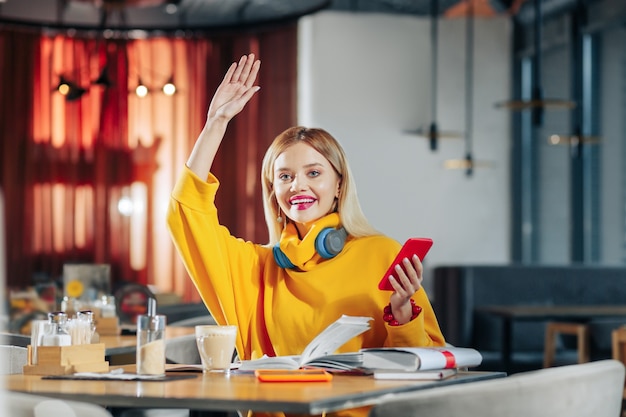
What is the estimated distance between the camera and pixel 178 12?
444 inches

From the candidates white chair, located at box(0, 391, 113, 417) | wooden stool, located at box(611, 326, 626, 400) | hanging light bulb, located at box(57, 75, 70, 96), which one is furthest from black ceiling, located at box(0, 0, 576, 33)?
white chair, located at box(0, 391, 113, 417)

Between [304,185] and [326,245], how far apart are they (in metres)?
0.17

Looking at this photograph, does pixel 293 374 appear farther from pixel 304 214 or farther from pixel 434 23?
pixel 434 23

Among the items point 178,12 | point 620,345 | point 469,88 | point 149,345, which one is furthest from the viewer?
point 469,88

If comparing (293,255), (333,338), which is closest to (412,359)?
(333,338)

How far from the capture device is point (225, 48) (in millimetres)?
11328

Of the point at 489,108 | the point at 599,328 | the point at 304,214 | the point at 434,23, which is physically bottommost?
the point at 599,328

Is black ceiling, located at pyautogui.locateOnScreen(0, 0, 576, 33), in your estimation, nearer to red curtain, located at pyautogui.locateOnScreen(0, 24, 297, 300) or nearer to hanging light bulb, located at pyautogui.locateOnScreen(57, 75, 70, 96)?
red curtain, located at pyautogui.locateOnScreen(0, 24, 297, 300)

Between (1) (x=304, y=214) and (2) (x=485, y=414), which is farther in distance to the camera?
(1) (x=304, y=214)

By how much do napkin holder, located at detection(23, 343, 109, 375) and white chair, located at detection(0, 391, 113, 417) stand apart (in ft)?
1.71

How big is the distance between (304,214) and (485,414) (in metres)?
0.95

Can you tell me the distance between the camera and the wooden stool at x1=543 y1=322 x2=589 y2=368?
7094 millimetres

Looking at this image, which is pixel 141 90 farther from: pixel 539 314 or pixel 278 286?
pixel 278 286

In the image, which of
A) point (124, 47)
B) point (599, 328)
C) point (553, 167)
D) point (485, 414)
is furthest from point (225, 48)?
point (485, 414)
